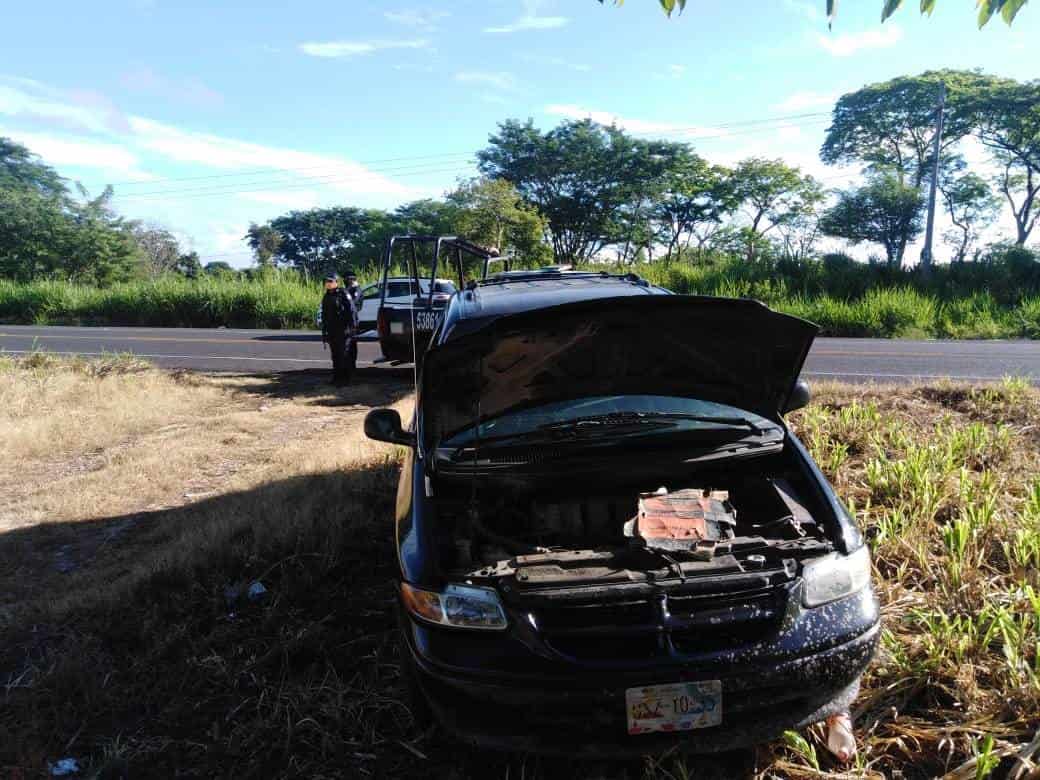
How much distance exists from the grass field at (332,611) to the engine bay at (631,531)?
654 millimetres

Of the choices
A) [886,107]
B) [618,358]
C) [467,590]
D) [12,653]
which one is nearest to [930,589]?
[618,358]

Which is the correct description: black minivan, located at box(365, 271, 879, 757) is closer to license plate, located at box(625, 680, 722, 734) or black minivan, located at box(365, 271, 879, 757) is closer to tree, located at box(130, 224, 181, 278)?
license plate, located at box(625, 680, 722, 734)

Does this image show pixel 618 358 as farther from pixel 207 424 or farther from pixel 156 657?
pixel 207 424

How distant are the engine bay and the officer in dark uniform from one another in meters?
7.61

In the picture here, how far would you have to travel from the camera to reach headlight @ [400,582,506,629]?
2.26 m

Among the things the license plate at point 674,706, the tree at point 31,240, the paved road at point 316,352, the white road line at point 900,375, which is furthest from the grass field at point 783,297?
the license plate at point 674,706

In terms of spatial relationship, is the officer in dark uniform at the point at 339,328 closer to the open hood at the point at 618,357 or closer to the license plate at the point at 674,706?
the open hood at the point at 618,357

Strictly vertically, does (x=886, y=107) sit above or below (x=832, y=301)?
above

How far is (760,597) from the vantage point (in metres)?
2.29

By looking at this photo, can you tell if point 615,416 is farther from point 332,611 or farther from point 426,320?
point 426,320

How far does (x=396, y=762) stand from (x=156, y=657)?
4.66 ft

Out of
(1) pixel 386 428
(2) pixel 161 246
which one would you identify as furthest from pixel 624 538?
(2) pixel 161 246

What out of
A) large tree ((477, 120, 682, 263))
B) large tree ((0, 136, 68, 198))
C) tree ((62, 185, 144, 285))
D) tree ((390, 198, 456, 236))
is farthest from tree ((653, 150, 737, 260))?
large tree ((0, 136, 68, 198))

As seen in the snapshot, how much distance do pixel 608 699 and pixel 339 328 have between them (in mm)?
8699
